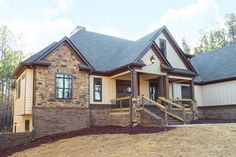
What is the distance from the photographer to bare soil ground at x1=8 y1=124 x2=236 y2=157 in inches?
389

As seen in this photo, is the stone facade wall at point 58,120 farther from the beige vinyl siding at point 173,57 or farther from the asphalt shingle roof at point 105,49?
the beige vinyl siding at point 173,57

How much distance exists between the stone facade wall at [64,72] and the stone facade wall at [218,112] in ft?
37.9

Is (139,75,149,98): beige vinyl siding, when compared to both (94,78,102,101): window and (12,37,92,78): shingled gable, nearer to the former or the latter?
(94,78,102,101): window

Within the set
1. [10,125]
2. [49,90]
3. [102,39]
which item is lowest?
[10,125]

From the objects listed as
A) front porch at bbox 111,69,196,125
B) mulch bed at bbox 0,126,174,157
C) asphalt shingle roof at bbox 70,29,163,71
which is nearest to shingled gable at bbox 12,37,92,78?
asphalt shingle roof at bbox 70,29,163,71

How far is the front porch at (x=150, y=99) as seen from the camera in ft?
56.5

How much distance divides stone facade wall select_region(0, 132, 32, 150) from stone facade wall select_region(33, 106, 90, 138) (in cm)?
54

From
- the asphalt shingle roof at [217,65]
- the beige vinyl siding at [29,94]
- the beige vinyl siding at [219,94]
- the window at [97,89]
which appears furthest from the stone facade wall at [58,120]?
the asphalt shingle roof at [217,65]

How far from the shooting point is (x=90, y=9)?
882 inches

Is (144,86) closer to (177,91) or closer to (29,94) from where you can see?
(177,91)

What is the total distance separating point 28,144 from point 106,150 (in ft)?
19.6

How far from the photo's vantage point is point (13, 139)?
1554cm

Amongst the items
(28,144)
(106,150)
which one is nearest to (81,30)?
(28,144)

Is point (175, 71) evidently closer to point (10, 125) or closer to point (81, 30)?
point (81, 30)
